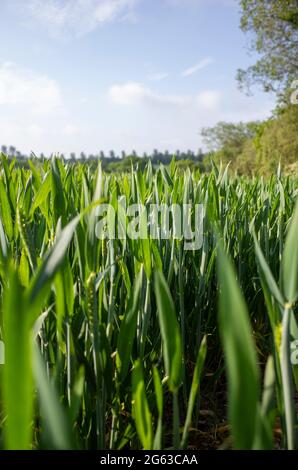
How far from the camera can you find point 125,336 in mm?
524

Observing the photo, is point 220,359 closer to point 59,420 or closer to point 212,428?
point 212,428

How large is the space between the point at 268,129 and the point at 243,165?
262 cm

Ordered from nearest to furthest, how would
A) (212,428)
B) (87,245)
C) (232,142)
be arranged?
(87,245) → (212,428) → (232,142)

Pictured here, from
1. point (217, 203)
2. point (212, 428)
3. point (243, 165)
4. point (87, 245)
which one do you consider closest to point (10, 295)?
point (87, 245)

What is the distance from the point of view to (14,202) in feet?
3.04

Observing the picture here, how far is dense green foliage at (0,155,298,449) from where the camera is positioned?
25 centimetres
